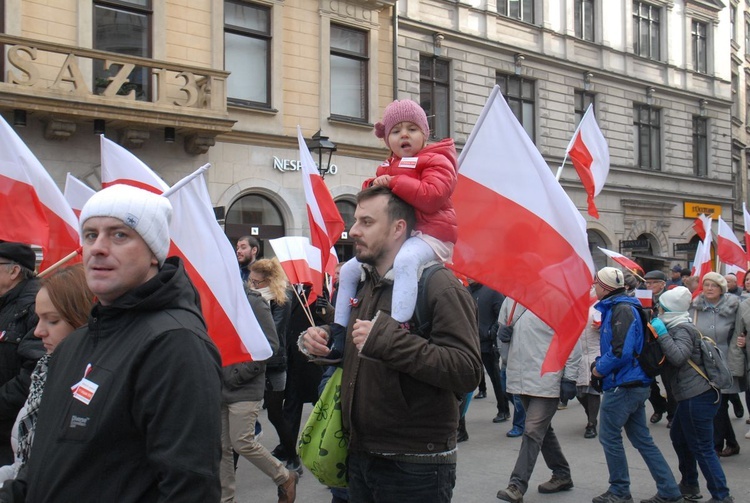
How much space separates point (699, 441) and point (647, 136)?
78.9ft

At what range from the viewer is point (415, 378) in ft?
10.0

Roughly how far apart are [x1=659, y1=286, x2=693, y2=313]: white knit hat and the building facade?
5.07 m

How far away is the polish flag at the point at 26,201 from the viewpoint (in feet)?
18.1

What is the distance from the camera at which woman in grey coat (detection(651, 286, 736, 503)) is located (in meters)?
6.23

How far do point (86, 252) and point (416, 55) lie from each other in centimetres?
1943

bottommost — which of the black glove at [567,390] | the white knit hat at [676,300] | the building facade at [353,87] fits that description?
the black glove at [567,390]

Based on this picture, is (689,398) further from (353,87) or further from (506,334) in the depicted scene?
(353,87)

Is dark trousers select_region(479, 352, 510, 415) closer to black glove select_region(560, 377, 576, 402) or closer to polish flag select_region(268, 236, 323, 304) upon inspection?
polish flag select_region(268, 236, 323, 304)

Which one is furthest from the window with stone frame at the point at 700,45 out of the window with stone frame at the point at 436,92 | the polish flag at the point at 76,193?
the polish flag at the point at 76,193

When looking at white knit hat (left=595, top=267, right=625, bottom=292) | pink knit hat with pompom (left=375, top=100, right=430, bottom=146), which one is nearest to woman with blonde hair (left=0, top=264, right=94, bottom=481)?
pink knit hat with pompom (left=375, top=100, right=430, bottom=146)

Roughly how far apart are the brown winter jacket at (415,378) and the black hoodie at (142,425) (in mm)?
894

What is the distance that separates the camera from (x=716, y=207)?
30984 mm

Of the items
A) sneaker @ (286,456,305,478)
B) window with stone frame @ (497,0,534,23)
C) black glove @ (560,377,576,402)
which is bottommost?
sneaker @ (286,456,305,478)

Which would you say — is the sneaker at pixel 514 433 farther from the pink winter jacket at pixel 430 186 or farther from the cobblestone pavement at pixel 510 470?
the pink winter jacket at pixel 430 186
